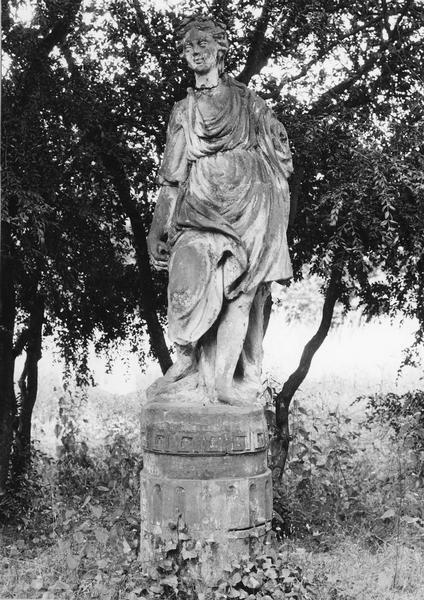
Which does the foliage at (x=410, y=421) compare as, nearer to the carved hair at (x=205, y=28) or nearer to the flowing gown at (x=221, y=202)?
the flowing gown at (x=221, y=202)

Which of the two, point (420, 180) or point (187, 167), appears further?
point (420, 180)

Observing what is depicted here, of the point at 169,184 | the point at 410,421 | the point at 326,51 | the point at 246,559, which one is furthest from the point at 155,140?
the point at 246,559

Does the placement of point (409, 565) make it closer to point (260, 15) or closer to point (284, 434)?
point (284, 434)

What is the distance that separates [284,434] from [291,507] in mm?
1056

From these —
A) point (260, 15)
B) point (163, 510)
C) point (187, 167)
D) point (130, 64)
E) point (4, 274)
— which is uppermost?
point (260, 15)

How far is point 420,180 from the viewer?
20.8ft

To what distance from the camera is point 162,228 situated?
200 inches

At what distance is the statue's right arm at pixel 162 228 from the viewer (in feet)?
16.6

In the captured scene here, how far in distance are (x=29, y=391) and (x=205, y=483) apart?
402 centimetres

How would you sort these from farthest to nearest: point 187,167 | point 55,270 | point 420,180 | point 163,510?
point 55,270, point 420,180, point 187,167, point 163,510

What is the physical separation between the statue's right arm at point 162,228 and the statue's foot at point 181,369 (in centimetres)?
58

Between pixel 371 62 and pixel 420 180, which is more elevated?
pixel 371 62

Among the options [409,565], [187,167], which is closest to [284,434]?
[409,565]

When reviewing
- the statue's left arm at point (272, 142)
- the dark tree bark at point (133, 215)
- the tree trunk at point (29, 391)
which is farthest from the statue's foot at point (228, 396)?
the tree trunk at point (29, 391)
